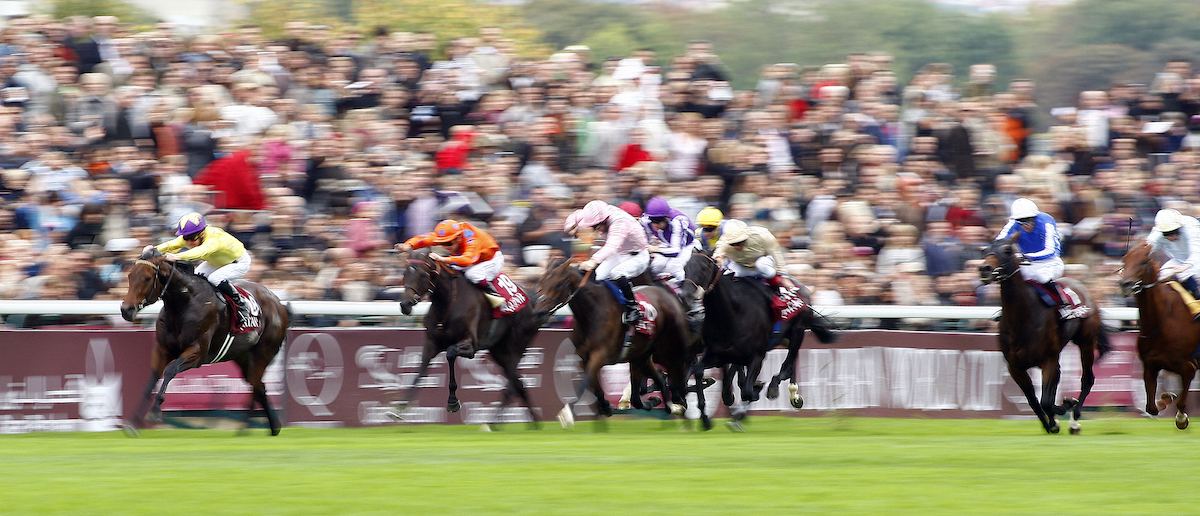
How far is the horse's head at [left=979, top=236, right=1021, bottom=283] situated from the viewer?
1091 cm

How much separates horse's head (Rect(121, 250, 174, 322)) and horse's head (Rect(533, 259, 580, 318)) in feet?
9.67

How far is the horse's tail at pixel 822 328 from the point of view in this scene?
1352 cm

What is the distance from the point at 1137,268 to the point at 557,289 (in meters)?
4.54

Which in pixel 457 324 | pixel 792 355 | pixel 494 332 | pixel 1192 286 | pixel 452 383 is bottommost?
pixel 792 355

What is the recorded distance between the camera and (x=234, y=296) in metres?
11.8

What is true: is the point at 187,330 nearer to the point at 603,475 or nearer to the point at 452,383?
the point at 452,383

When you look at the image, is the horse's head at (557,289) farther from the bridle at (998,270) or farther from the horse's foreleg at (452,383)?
the bridle at (998,270)

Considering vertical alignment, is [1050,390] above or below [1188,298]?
below

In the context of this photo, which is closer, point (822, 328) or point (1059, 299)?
point (1059, 299)

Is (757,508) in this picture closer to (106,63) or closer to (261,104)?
(261,104)

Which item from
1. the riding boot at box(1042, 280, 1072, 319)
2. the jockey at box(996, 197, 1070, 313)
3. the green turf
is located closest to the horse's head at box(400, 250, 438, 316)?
the green turf

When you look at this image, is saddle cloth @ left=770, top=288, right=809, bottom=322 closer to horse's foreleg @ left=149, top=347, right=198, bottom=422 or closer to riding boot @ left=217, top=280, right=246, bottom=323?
riding boot @ left=217, top=280, right=246, bottom=323

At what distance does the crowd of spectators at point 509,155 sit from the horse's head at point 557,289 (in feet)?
7.17

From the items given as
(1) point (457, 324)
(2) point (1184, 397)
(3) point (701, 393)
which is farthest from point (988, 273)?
(1) point (457, 324)
